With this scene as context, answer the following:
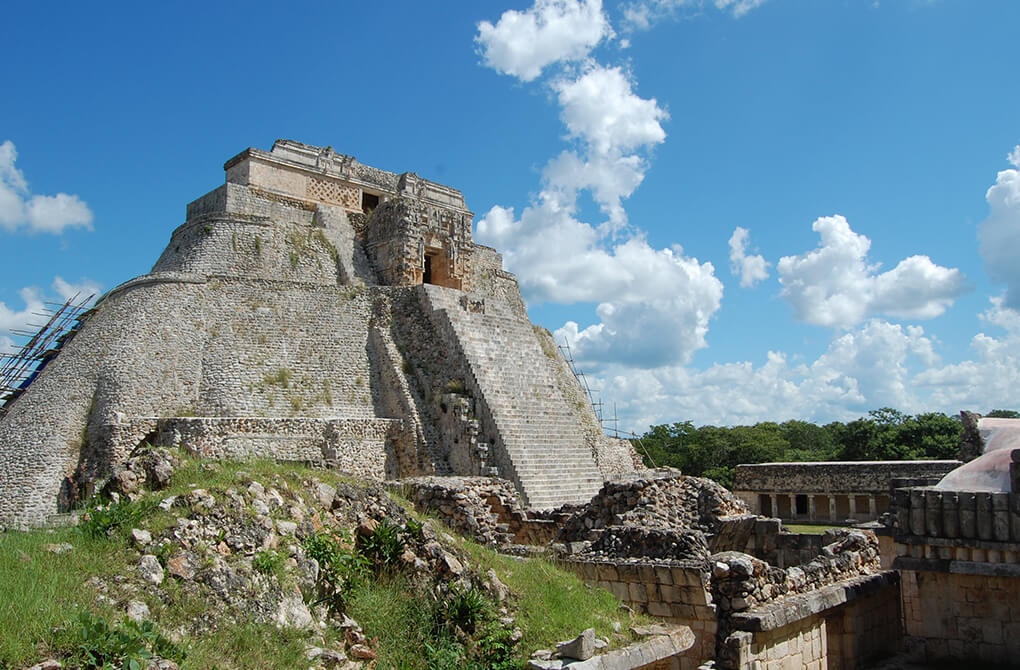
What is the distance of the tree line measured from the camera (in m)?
36.3

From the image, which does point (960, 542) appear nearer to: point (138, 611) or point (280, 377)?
point (138, 611)

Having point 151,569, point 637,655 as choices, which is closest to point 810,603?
point 637,655

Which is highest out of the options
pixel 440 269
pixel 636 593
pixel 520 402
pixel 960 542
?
pixel 440 269

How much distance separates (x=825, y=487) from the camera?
942 inches

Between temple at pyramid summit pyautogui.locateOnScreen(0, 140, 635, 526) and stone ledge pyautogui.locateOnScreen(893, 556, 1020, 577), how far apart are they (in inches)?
334

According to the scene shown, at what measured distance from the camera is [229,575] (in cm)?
487

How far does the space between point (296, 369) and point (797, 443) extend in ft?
159

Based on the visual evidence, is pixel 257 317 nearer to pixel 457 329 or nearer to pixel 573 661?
pixel 457 329

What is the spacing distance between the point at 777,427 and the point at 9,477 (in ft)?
169

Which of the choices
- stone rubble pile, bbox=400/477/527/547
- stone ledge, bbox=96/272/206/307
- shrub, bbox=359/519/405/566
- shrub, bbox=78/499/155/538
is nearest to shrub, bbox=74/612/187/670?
shrub, bbox=78/499/155/538

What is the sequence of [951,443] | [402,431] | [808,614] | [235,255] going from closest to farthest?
1. [808,614]
2. [402,431]
3. [235,255]
4. [951,443]

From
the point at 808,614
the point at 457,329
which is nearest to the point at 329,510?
the point at 808,614

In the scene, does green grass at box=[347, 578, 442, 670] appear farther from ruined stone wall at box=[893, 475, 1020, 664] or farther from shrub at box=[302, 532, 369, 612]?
ruined stone wall at box=[893, 475, 1020, 664]

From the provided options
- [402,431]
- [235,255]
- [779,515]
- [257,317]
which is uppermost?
[235,255]
